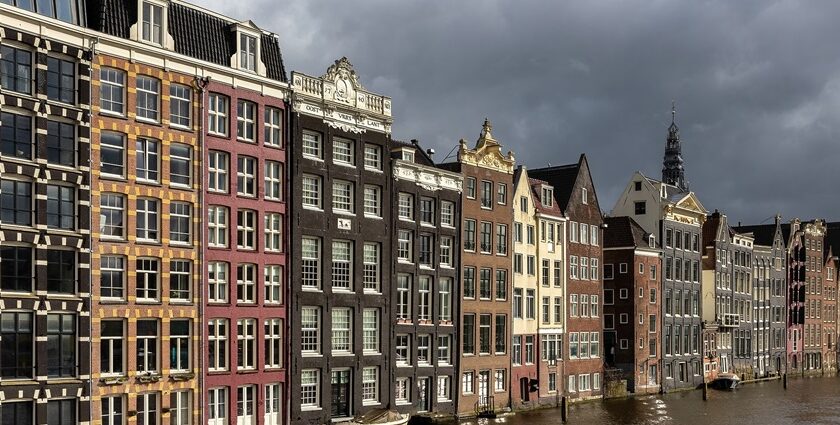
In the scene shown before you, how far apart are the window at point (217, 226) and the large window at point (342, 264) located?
8.67 meters

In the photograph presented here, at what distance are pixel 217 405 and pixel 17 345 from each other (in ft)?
42.0

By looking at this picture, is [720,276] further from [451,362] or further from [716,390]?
[451,362]

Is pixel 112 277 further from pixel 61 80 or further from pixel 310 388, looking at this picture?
pixel 310 388

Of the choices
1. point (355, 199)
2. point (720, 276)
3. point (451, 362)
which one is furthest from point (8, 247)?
point (720, 276)

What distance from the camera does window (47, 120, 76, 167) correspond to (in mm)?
47656

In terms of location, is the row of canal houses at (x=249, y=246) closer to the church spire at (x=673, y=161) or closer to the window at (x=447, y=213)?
the window at (x=447, y=213)

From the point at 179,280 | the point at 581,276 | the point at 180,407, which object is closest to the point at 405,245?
the point at 179,280

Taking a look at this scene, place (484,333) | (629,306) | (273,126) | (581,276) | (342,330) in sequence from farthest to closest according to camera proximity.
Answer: (629,306) < (581,276) < (484,333) < (342,330) < (273,126)

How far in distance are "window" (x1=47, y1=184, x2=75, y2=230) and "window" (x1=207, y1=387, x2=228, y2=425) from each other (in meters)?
12.3

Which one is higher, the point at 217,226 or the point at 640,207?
the point at 640,207

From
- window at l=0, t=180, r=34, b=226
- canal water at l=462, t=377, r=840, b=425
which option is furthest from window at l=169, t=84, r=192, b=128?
canal water at l=462, t=377, r=840, b=425

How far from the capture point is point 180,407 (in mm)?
53281

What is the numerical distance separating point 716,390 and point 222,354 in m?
67.4

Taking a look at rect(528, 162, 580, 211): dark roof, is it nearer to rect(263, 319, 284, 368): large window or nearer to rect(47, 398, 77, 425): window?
rect(263, 319, 284, 368): large window
